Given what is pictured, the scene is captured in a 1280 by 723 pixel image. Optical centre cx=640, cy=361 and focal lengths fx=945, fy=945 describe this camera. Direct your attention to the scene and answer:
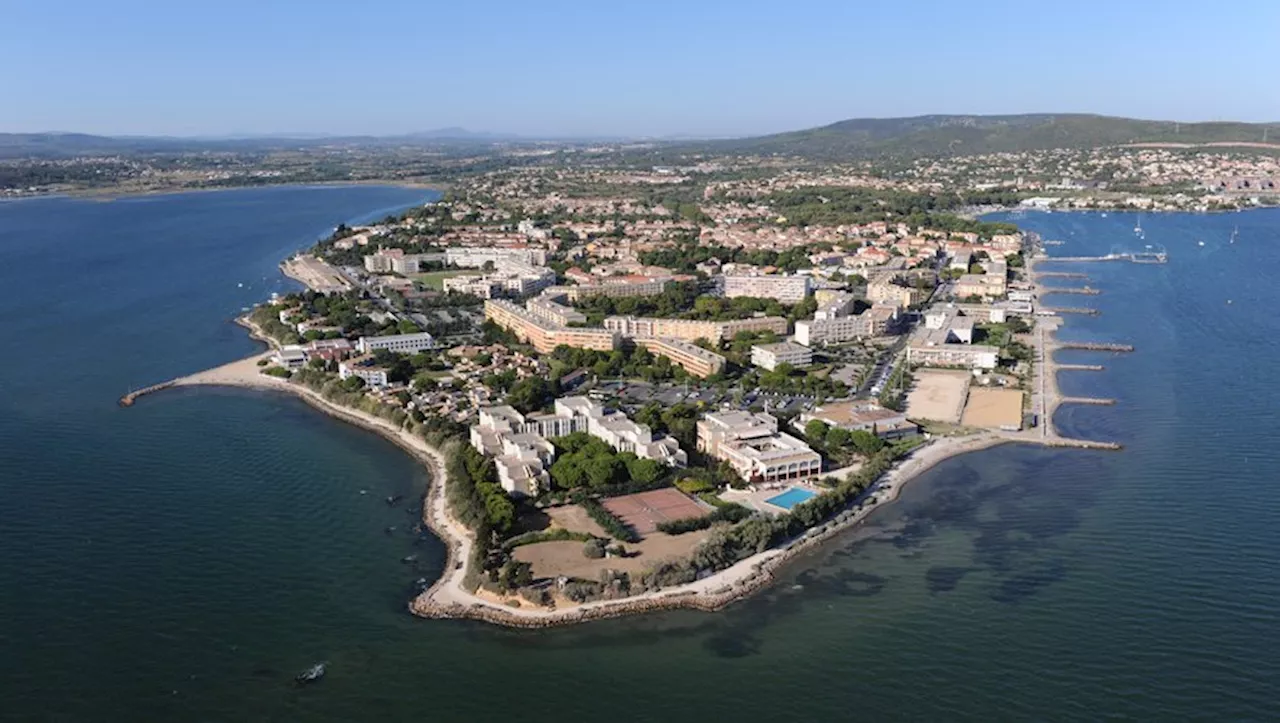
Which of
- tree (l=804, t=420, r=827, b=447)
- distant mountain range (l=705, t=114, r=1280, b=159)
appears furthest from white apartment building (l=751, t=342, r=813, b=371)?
distant mountain range (l=705, t=114, r=1280, b=159)

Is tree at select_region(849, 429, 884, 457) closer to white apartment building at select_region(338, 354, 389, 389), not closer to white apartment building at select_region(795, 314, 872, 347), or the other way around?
white apartment building at select_region(795, 314, 872, 347)

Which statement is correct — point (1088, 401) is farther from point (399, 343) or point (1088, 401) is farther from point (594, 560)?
point (399, 343)

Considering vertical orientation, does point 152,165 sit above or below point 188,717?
above

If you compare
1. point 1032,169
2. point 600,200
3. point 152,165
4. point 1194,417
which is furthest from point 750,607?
point 152,165

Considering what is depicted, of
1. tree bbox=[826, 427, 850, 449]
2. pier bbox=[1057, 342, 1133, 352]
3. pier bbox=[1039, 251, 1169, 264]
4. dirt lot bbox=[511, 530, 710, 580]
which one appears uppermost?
pier bbox=[1039, 251, 1169, 264]

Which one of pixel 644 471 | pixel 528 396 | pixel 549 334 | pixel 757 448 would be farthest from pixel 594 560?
pixel 549 334

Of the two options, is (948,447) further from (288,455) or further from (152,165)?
(152,165)
